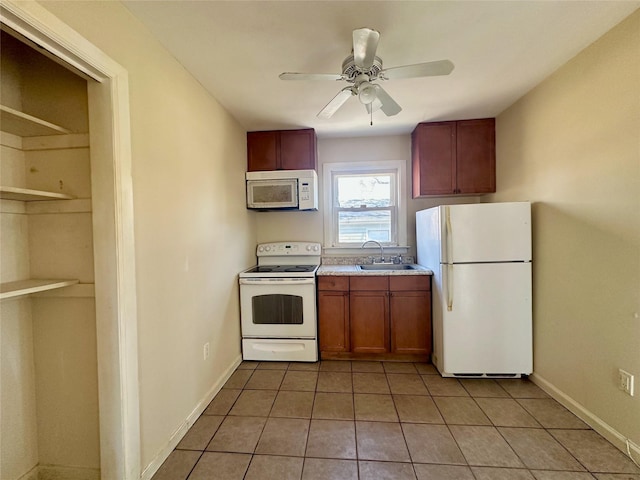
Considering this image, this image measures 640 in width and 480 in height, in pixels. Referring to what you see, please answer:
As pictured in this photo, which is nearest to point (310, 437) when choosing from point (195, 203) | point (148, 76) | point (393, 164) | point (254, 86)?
point (195, 203)

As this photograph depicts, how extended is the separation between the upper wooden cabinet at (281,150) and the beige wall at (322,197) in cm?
38

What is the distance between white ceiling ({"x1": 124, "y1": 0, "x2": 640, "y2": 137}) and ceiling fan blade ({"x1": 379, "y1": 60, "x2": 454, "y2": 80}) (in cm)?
25

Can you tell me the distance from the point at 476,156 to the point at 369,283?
1.78 m

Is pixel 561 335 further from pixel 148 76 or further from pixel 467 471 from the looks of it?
pixel 148 76

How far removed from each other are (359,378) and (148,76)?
2.68 meters

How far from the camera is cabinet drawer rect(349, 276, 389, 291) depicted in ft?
8.60

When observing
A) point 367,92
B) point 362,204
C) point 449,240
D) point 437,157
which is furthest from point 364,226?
point 367,92

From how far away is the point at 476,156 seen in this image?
2.78 meters

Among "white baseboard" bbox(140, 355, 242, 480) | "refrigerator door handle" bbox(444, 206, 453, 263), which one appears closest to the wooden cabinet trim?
"refrigerator door handle" bbox(444, 206, 453, 263)

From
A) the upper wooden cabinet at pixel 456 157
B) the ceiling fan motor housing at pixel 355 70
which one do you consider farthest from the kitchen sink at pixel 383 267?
the ceiling fan motor housing at pixel 355 70

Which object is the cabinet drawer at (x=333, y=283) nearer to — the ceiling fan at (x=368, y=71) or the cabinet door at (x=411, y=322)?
the cabinet door at (x=411, y=322)

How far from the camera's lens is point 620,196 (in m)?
1.52

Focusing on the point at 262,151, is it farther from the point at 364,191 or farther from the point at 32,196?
the point at 32,196

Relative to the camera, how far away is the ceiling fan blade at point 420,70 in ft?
4.49
